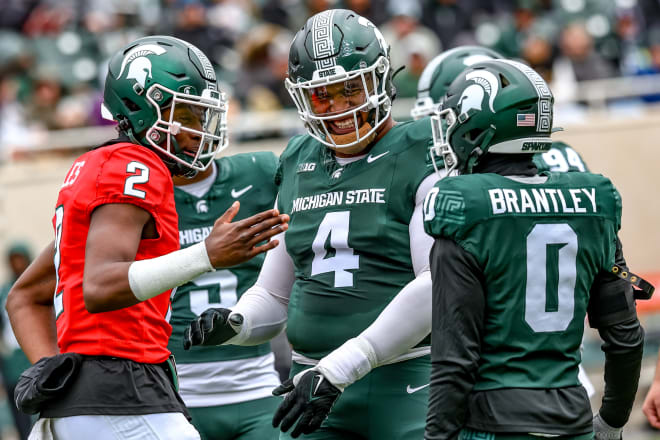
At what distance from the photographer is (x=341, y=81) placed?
3.84m

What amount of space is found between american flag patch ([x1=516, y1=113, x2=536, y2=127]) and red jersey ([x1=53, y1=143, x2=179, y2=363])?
44.6 inches

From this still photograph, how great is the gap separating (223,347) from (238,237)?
1.44 m

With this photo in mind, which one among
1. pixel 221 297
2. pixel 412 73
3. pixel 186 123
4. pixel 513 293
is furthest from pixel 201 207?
pixel 412 73

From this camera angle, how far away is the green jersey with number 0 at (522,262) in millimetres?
3061

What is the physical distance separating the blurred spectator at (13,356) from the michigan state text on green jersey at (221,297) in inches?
112

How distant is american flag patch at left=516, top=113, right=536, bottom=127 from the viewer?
327 cm

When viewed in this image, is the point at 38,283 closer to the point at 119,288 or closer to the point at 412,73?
→ the point at 119,288

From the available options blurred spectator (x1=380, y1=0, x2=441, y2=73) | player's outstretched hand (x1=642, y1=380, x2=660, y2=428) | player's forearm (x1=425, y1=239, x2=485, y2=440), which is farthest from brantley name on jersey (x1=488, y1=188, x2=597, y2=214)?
blurred spectator (x1=380, y1=0, x2=441, y2=73)

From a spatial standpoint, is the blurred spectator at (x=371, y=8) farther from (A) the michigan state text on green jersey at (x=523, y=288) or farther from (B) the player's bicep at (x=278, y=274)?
(A) the michigan state text on green jersey at (x=523, y=288)

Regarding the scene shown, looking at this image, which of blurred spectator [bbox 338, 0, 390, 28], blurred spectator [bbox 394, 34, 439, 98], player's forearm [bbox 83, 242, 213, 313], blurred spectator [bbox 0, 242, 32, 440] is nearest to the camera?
player's forearm [bbox 83, 242, 213, 313]

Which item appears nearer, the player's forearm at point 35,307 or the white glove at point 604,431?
the white glove at point 604,431

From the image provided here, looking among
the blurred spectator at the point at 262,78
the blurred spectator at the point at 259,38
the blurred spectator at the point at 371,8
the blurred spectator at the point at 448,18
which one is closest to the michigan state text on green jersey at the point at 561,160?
the blurred spectator at the point at 259,38

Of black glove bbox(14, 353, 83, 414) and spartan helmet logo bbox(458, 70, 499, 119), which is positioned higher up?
spartan helmet logo bbox(458, 70, 499, 119)

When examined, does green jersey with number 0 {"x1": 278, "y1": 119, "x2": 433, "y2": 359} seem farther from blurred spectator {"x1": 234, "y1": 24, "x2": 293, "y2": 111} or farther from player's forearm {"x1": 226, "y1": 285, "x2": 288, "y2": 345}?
blurred spectator {"x1": 234, "y1": 24, "x2": 293, "y2": 111}
